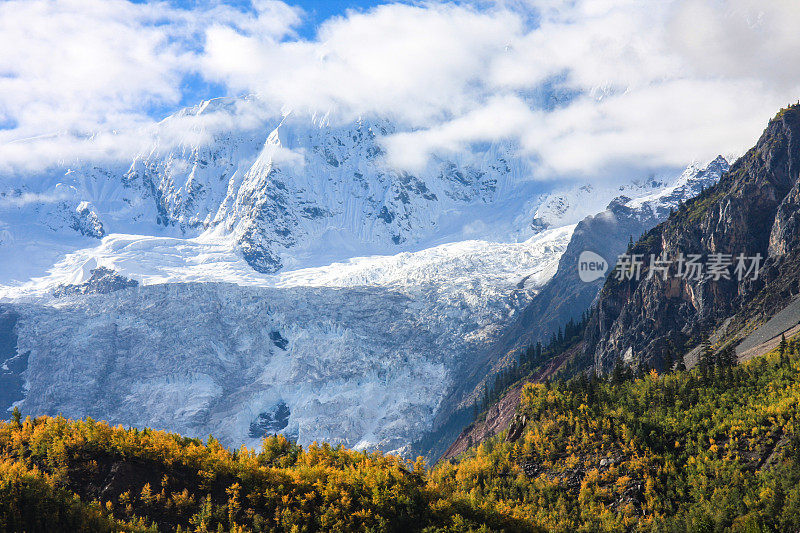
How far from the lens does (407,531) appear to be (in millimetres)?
44000

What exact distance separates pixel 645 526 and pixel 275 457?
35.1 m

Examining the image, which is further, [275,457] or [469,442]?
[469,442]

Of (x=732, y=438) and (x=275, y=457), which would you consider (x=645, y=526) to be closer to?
(x=732, y=438)

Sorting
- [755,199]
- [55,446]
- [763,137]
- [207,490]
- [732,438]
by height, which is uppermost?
[763,137]

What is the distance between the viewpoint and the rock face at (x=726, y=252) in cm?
13088

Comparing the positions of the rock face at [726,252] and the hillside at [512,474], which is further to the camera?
the rock face at [726,252]

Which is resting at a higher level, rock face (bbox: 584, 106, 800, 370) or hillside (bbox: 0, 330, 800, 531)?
rock face (bbox: 584, 106, 800, 370)

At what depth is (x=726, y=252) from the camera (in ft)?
470

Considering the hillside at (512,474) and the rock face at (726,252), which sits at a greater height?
the rock face at (726,252)

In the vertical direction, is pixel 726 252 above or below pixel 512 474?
above

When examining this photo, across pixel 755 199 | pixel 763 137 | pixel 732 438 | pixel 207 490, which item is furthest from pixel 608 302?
pixel 207 490

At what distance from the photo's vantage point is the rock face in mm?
130875

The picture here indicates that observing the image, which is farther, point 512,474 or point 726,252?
point 726,252

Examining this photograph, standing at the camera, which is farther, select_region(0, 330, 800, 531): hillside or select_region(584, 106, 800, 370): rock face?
select_region(584, 106, 800, 370): rock face
